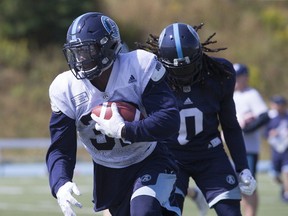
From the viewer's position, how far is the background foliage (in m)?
23.8

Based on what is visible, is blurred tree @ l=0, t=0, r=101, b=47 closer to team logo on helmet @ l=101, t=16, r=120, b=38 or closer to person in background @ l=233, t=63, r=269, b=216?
person in background @ l=233, t=63, r=269, b=216

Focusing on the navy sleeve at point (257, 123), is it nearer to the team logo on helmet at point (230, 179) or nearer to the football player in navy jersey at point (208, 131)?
the football player in navy jersey at point (208, 131)

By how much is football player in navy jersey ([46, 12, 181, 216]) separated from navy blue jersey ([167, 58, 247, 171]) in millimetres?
825

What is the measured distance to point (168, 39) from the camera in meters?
5.77

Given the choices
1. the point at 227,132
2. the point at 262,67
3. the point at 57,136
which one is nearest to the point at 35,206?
the point at 227,132

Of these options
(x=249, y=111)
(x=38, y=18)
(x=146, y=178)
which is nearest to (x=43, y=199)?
(x=249, y=111)

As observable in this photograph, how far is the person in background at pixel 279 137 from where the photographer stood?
43.7 ft

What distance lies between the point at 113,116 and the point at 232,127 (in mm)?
1445

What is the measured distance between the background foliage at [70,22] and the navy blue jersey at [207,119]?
644 inches

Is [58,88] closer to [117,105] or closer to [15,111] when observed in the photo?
[117,105]

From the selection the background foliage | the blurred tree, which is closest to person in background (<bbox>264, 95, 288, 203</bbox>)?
the background foliage

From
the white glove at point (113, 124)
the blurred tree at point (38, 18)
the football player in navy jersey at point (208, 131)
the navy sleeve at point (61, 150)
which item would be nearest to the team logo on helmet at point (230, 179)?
the football player in navy jersey at point (208, 131)

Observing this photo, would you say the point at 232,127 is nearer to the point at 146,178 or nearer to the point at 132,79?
the point at 146,178

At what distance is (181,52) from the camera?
566 centimetres
